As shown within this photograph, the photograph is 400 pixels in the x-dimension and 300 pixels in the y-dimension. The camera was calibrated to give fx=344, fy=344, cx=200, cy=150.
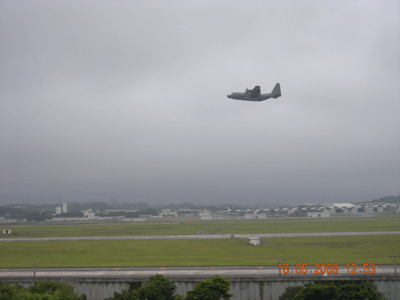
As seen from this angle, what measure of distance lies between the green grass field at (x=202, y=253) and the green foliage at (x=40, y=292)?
2792 cm

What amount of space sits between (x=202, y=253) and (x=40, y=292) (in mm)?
44269

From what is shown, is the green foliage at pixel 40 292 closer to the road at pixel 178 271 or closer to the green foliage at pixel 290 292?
the road at pixel 178 271

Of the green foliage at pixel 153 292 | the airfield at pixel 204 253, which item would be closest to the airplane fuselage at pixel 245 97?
the airfield at pixel 204 253

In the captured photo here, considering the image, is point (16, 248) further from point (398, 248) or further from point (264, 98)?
point (398, 248)

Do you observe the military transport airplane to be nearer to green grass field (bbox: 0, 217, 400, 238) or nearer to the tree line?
the tree line

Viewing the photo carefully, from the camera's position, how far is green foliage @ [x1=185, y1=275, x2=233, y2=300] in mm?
33500

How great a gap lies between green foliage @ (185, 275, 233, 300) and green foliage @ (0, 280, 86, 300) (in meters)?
12.0

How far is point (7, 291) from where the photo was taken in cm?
3300

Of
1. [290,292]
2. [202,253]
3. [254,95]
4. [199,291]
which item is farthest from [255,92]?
[199,291]

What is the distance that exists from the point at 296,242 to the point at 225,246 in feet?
61.1

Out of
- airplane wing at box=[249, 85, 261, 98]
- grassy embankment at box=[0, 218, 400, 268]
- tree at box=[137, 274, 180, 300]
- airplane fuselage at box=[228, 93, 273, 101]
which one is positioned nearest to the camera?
tree at box=[137, 274, 180, 300]

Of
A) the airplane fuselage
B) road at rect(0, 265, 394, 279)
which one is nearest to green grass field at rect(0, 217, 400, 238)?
the airplane fuselage

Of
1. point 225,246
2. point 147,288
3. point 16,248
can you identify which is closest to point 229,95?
point 225,246
